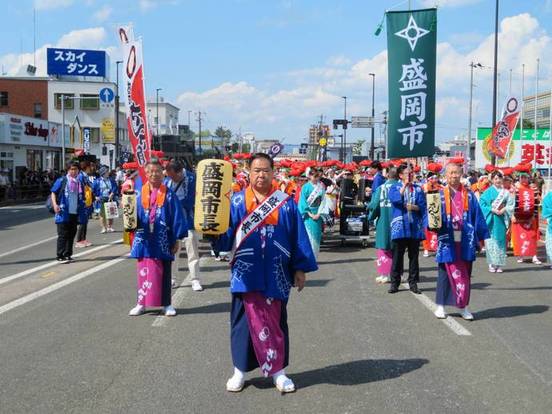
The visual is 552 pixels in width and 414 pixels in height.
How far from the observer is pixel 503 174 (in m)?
12.7

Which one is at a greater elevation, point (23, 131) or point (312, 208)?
point (23, 131)

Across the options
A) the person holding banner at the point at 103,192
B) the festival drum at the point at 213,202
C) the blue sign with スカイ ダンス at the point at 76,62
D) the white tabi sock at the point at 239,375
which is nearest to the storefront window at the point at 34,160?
the blue sign with スカイ ダンス at the point at 76,62

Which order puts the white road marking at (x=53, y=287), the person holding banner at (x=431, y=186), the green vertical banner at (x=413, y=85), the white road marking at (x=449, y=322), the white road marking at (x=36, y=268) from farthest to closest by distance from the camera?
1. the green vertical banner at (x=413, y=85)
2. the white road marking at (x=36, y=268)
3. the white road marking at (x=53, y=287)
4. the person holding banner at (x=431, y=186)
5. the white road marking at (x=449, y=322)

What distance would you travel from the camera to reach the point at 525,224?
489 inches

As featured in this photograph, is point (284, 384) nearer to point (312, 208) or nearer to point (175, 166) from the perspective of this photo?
point (175, 166)

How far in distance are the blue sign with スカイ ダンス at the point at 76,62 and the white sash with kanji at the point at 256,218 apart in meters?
55.3

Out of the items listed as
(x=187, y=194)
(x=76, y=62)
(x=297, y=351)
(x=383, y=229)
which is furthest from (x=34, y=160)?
(x=297, y=351)

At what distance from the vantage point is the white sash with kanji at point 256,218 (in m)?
4.77

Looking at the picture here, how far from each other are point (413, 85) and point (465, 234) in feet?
12.5

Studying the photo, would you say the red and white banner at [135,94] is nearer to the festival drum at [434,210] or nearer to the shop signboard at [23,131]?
the festival drum at [434,210]

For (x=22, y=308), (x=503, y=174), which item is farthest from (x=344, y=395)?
(x=503, y=174)

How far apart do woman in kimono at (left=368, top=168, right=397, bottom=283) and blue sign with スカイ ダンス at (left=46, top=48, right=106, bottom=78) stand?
51054 mm

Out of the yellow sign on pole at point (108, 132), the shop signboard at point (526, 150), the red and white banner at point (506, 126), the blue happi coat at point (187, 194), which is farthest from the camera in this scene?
the yellow sign on pole at point (108, 132)

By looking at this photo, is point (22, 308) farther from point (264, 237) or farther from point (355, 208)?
point (355, 208)
